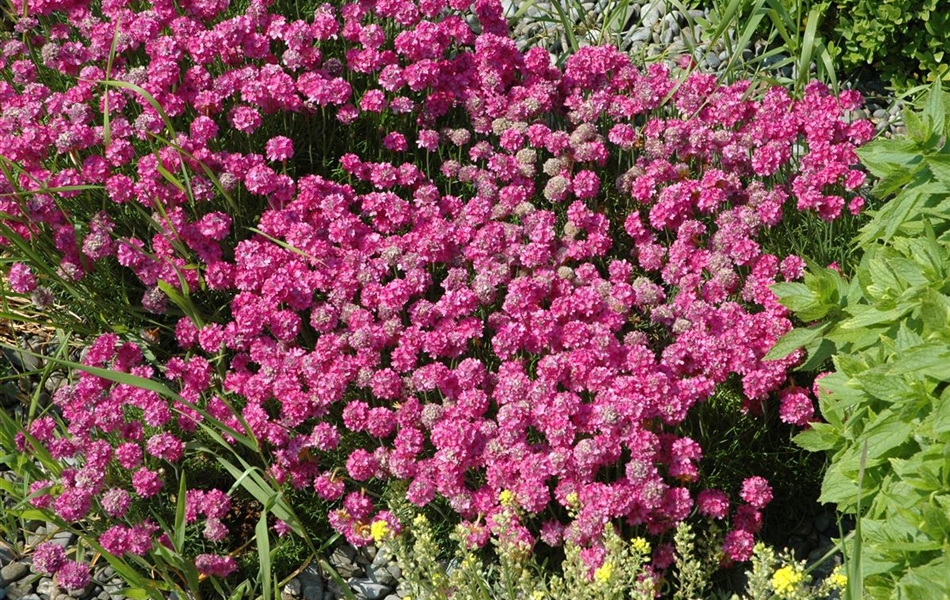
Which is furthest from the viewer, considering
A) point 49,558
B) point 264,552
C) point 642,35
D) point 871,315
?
point 642,35

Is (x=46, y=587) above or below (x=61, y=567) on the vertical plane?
below

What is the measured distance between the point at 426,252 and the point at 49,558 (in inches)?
67.4

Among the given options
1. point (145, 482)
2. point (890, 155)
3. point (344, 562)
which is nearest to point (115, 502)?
point (145, 482)

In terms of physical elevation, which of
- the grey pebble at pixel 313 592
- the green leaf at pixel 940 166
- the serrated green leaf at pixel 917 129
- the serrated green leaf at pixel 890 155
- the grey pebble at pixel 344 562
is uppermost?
the serrated green leaf at pixel 917 129

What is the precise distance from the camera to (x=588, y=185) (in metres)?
4.30

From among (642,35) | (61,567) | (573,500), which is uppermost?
(642,35)

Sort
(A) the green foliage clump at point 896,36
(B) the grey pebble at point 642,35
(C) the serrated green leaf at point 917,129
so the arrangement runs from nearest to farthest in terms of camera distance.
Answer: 1. (C) the serrated green leaf at point 917,129
2. (A) the green foliage clump at point 896,36
3. (B) the grey pebble at point 642,35

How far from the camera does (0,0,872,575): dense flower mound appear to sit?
355 centimetres

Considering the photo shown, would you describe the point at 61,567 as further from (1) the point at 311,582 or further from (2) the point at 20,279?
(2) the point at 20,279

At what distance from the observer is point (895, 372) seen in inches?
104

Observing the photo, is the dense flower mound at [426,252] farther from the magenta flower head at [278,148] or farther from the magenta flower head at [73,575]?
the magenta flower head at [73,575]

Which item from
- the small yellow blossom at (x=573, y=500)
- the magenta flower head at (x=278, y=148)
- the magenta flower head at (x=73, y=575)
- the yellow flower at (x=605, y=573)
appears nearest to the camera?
the yellow flower at (x=605, y=573)

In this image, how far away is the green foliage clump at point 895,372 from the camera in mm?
2594

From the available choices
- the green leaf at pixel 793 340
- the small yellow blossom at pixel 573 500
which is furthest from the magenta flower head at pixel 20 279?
the green leaf at pixel 793 340
